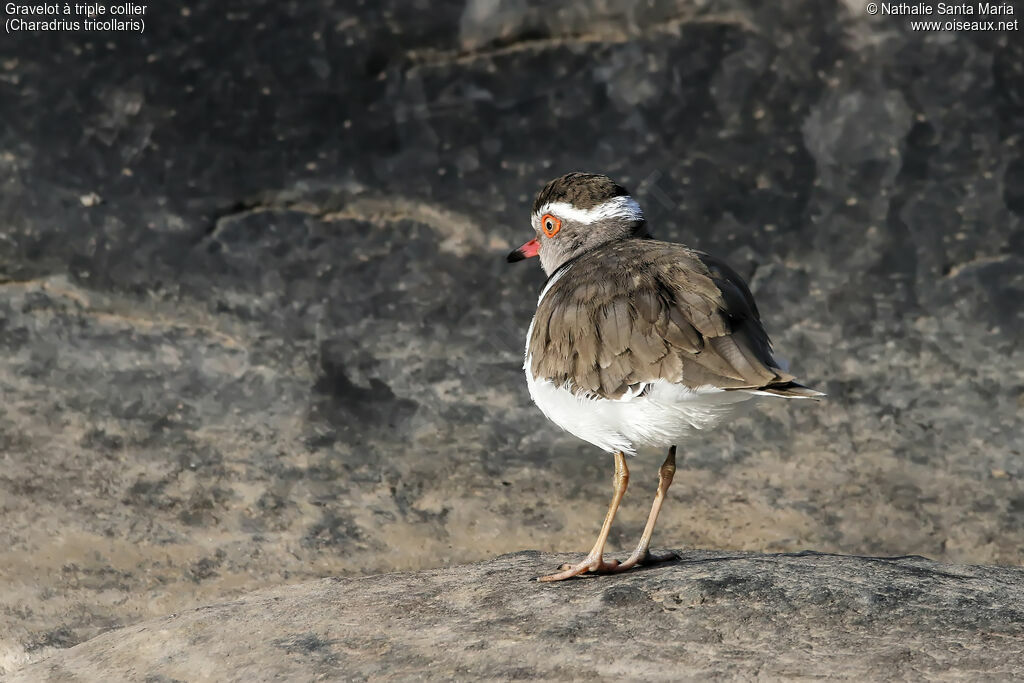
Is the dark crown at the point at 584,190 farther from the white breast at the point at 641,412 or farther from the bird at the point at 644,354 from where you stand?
the white breast at the point at 641,412

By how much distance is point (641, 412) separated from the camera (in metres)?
5.12

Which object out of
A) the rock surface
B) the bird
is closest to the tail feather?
the bird

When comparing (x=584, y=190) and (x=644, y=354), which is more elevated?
(x=584, y=190)

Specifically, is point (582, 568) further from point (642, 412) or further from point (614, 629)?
point (642, 412)

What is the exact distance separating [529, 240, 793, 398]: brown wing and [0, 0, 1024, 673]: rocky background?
2.27 metres

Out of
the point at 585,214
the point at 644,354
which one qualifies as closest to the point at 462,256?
the point at 585,214

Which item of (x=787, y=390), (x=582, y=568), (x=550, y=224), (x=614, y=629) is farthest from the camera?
(x=550, y=224)

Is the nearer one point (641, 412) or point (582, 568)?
point (641, 412)

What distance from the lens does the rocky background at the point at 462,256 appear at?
7559 millimetres

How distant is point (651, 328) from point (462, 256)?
3.39 metres

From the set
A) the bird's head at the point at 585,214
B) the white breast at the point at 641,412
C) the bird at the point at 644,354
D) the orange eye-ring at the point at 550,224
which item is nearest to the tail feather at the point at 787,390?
the bird at the point at 644,354

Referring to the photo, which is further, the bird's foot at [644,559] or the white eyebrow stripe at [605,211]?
the white eyebrow stripe at [605,211]

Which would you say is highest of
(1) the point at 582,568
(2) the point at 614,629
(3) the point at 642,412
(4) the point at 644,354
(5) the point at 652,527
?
(4) the point at 644,354

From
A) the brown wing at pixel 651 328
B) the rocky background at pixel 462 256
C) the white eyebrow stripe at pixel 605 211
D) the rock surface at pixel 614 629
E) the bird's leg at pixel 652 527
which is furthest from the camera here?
the rocky background at pixel 462 256
